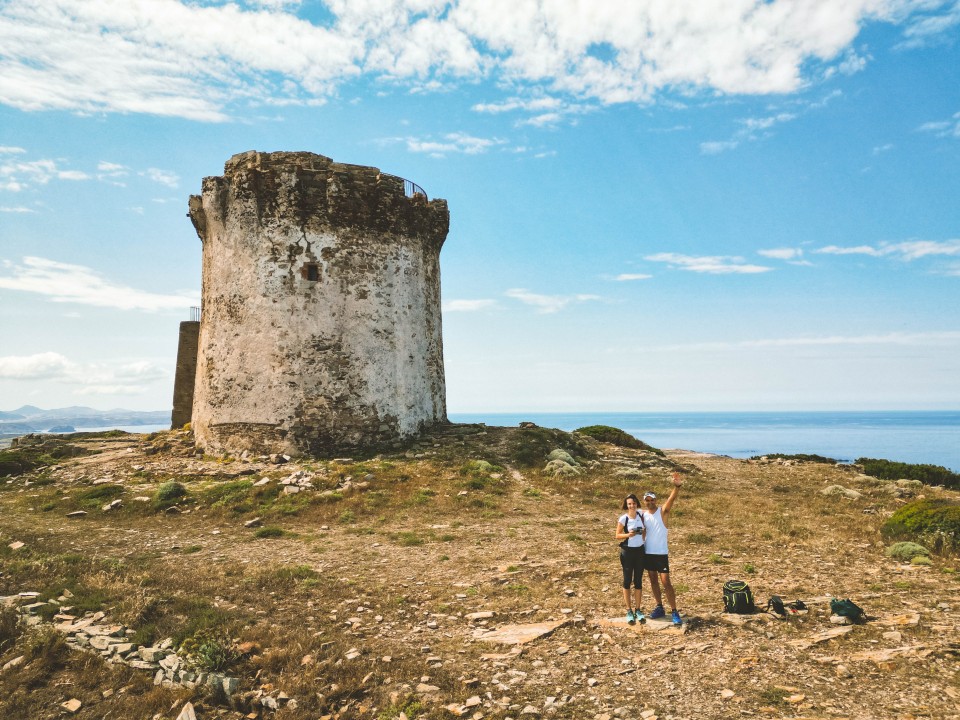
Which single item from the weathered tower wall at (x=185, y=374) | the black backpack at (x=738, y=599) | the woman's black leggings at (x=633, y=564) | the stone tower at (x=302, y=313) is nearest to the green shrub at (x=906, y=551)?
the black backpack at (x=738, y=599)

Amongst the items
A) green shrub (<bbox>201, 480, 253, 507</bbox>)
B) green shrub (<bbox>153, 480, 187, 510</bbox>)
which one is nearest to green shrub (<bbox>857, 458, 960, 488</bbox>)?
green shrub (<bbox>201, 480, 253, 507</bbox>)

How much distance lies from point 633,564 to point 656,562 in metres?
0.35

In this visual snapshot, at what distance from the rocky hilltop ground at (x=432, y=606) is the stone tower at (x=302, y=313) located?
3383 mm

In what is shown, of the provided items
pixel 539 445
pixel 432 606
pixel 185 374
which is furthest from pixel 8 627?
pixel 185 374

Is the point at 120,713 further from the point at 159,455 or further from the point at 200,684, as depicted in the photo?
the point at 159,455

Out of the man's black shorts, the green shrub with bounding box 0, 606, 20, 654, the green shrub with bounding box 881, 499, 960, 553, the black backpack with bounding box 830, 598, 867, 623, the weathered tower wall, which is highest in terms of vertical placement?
the weathered tower wall

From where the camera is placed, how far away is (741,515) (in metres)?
16.3

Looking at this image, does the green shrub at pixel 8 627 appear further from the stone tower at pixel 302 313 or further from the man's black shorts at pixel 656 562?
the stone tower at pixel 302 313

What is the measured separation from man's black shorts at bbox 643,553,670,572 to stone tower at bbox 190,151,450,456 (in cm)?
1556

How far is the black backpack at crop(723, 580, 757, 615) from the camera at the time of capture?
8641 millimetres

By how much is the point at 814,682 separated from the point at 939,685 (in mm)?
1304

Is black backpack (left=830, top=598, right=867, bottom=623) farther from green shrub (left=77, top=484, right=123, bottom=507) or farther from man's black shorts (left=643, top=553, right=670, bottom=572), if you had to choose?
green shrub (left=77, top=484, right=123, bottom=507)

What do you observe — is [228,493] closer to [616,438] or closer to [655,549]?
[655,549]

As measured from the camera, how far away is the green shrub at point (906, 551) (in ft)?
38.3
